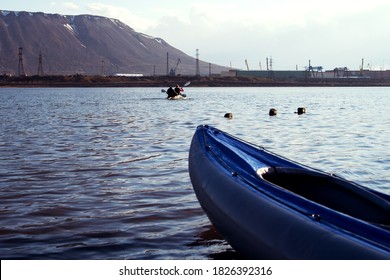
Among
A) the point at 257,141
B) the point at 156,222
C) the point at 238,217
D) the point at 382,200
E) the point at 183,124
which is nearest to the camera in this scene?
the point at 238,217

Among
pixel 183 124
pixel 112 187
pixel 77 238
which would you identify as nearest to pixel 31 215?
pixel 77 238

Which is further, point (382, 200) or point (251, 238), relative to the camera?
point (382, 200)

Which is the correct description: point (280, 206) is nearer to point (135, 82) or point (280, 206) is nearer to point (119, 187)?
point (119, 187)

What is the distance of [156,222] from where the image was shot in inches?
401

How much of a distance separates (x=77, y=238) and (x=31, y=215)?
170cm

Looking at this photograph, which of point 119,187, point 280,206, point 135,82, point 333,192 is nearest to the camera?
point 280,206

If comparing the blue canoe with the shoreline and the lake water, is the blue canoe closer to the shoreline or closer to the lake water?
the lake water

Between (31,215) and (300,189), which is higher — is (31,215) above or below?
below

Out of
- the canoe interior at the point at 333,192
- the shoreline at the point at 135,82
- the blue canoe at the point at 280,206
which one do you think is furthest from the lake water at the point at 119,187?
the shoreline at the point at 135,82

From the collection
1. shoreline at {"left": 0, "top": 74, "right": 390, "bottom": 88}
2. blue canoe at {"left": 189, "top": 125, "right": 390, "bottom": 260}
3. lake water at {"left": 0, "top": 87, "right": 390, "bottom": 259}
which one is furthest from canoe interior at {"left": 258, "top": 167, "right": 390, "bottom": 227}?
shoreline at {"left": 0, "top": 74, "right": 390, "bottom": 88}

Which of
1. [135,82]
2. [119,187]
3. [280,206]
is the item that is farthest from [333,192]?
[135,82]

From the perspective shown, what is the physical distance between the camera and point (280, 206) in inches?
259

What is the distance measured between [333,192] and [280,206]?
8.05 feet
